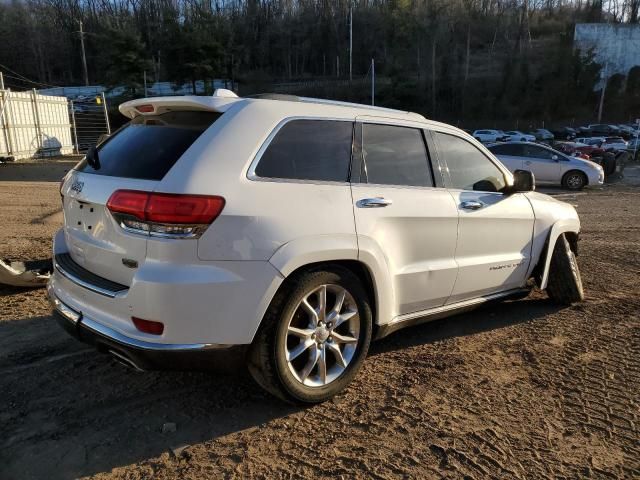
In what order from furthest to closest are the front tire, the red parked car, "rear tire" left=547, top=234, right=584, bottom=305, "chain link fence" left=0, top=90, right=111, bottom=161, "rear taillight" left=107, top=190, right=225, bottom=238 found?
the red parked car < "chain link fence" left=0, top=90, right=111, bottom=161 < "rear tire" left=547, top=234, right=584, bottom=305 < the front tire < "rear taillight" left=107, top=190, right=225, bottom=238

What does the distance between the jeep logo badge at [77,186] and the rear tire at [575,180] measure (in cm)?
1635

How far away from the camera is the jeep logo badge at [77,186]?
3.16 m

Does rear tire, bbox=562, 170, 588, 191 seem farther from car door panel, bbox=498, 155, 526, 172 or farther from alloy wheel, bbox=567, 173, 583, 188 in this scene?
car door panel, bbox=498, 155, 526, 172

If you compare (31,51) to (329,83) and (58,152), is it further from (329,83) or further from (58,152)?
(58,152)

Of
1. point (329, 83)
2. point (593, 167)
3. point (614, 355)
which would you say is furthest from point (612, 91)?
point (614, 355)

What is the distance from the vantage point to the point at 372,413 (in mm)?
3166

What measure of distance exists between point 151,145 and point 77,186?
1.86ft

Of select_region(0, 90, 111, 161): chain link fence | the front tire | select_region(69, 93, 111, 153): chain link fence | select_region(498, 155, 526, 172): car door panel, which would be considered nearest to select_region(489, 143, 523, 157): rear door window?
select_region(498, 155, 526, 172): car door panel

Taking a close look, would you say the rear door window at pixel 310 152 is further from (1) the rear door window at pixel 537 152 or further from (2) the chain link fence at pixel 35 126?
(2) the chain link fence at pixel 35 126

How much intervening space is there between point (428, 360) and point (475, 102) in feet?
245

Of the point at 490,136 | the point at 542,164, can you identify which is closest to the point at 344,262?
the point at 542,164

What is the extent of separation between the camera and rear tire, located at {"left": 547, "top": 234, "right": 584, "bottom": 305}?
498 centimetres

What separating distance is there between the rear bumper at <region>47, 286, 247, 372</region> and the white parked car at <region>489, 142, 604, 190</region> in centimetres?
1522

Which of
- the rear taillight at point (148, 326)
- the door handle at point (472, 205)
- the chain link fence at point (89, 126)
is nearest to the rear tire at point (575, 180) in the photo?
the door handle at point (472, 205)
